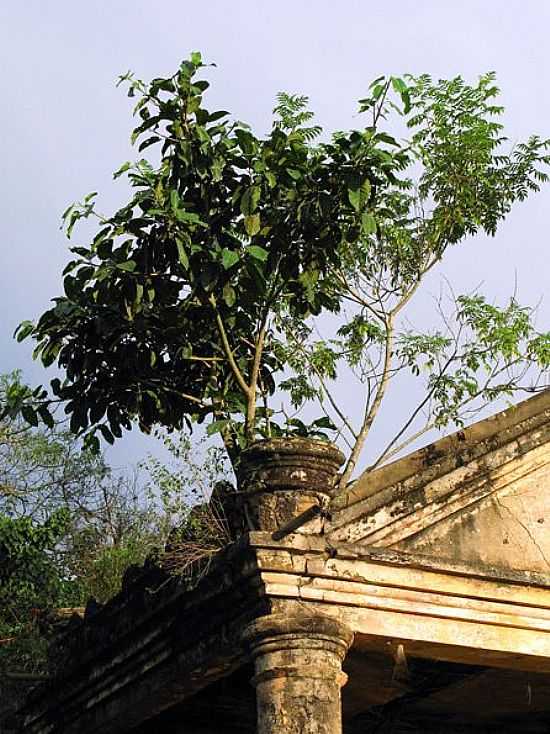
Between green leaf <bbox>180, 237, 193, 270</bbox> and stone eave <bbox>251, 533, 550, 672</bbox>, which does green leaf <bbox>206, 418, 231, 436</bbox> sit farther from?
stone eave <bbox>251, 533, 550, 672</bbox>

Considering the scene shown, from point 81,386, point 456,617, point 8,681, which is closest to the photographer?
point 456,617

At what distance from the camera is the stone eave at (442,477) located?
707cm

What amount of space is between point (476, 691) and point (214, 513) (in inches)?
122

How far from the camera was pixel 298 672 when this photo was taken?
6.52m

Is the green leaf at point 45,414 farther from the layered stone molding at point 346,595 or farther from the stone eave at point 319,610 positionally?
the stone eave at point 319,610

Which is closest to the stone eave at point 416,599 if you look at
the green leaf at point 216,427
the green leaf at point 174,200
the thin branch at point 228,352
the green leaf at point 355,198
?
the green leaf at point 216,427

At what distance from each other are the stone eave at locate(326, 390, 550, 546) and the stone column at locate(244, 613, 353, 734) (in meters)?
0.53

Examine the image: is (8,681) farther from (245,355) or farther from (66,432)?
(66,432)

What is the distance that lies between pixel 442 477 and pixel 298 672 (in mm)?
1548

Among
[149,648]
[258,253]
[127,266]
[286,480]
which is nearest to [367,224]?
[258,253]

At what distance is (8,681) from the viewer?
1312 cm

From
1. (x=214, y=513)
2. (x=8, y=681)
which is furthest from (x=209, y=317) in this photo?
(x=8, y=681)

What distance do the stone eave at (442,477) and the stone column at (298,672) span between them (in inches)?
21.0

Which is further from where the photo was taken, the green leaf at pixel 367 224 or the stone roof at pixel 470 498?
the green leaf at pixel 367 224
